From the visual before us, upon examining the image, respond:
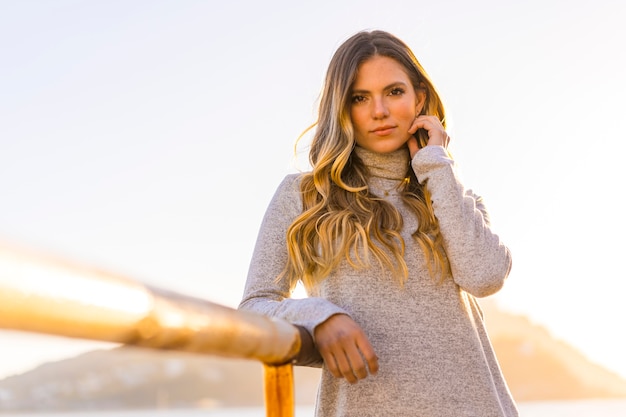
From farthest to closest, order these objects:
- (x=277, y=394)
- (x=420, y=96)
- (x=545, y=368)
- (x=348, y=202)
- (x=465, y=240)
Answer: (x=545, y=368), (x=420, y=96), (x=348, y=202), (x=465, y=240), (x=277, y=394)

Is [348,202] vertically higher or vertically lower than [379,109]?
lower

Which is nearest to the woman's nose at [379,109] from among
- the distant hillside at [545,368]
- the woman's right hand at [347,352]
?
the woman's right hand at [347,352]

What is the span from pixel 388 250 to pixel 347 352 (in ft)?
1.94

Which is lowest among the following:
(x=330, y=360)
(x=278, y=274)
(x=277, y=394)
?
(x=277, y=394)

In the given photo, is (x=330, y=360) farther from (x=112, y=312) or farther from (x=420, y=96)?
(x=420, y=96)

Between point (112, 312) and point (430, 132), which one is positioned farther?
point (430, 132)

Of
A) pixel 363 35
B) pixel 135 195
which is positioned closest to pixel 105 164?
pixel 135 195

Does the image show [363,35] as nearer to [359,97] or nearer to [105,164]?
[359,97]

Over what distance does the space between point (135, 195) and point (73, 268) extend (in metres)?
35.3

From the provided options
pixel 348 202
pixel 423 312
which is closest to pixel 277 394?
pixel 423 312

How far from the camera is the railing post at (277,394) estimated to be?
1148 mm

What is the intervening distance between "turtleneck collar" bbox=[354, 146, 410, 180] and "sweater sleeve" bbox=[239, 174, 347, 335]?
8.5 inches

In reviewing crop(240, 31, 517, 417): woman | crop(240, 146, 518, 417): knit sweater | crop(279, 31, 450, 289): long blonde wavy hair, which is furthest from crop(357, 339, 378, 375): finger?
crop(279, 31, 450, 289): long blonde wavy hair

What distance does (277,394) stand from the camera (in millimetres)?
1158
